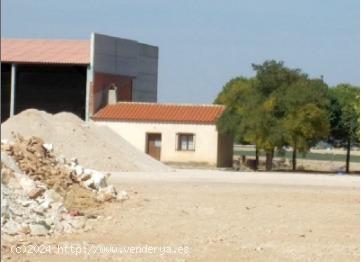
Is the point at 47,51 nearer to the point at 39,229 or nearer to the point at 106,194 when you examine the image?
the point at 106,194

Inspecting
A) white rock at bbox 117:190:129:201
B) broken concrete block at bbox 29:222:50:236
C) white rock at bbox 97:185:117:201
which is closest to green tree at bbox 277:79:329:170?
white rock at bbox 117:190:129:201

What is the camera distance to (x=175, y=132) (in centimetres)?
5675

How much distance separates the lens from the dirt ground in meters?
15.2

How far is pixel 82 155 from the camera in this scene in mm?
42188

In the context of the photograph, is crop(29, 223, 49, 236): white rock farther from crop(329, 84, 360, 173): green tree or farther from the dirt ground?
crop(329, 84, 360, 173): green tree

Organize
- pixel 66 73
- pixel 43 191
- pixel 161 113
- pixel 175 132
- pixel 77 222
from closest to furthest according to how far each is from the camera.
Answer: pixel 77 222 < pixel 43 191 < pixel 175 132 < pixel 161 113 < pixel 66 73

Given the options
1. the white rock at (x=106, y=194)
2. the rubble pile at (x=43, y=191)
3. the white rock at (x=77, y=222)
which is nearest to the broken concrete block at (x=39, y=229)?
the rubble pile at (x=43, y=191)

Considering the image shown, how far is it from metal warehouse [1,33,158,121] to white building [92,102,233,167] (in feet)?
11.1

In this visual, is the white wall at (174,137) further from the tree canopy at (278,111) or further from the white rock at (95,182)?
the white rock at (95,182)

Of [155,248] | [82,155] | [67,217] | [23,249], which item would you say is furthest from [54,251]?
[82,155]

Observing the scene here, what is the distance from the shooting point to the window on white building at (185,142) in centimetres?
5634

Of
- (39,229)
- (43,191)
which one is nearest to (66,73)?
(43,191)

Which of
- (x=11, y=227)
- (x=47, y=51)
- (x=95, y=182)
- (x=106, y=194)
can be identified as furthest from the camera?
(x=47, y=51)

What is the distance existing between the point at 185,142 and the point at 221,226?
3729 centimetres
